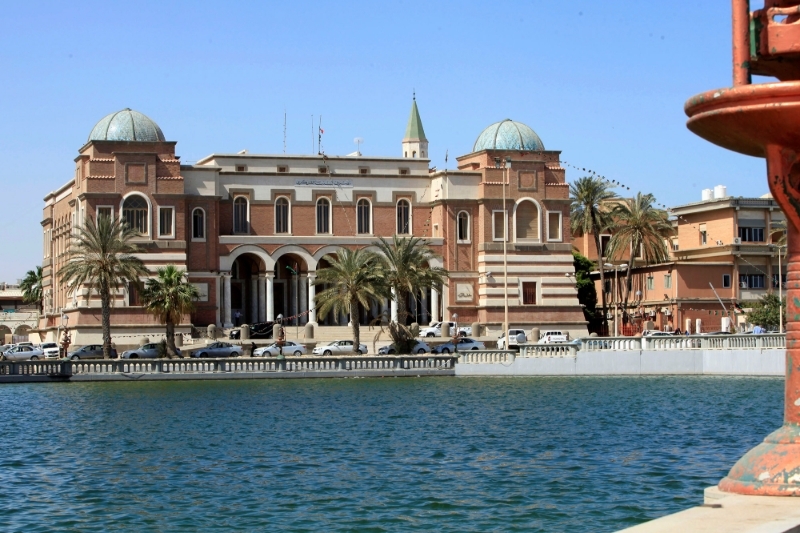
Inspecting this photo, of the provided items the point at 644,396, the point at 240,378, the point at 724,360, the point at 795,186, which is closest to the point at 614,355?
the point at 724,360

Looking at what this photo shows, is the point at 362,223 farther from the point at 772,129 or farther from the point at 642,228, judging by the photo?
the point at 772,129

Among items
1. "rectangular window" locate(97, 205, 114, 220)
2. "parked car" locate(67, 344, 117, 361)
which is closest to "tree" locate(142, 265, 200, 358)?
"parked car" locate(67, 344, 117, 361)

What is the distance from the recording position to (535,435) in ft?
109

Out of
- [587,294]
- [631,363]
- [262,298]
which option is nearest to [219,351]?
[262,298]

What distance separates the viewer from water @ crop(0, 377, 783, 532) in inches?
837

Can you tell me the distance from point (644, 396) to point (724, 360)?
12490 millimetres

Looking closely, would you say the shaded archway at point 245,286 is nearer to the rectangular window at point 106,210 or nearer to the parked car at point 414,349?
the rectangular window at point 106,210

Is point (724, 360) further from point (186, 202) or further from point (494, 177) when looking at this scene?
point (186, 202)

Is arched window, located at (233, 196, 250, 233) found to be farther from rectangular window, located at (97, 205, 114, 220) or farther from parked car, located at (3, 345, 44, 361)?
parked car, located at (3, 345, 44, 361)

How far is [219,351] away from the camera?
6894 centimetres

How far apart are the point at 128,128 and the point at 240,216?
897cm

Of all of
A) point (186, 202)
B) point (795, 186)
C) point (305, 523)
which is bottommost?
point (305, 523)

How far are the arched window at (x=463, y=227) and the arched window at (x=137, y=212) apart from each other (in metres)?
20.1

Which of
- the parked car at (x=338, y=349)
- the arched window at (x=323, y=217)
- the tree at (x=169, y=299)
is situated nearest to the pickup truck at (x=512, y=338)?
the parked car at (x=338, y=349)
